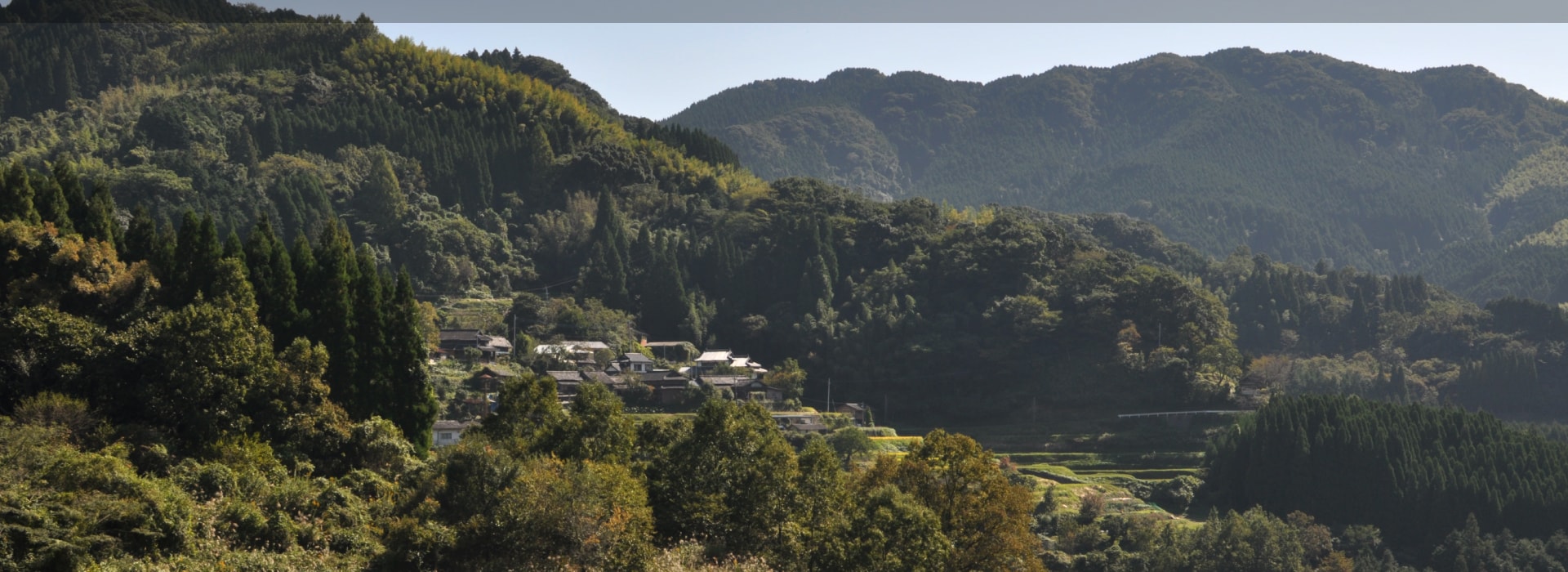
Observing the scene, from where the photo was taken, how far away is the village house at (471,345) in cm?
6919

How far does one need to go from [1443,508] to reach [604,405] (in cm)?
4201

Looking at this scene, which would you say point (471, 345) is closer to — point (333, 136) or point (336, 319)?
point (333, 136)

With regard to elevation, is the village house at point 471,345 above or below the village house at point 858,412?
above

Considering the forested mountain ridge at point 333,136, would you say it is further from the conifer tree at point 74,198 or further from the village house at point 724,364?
the conifer tree at point 74,198

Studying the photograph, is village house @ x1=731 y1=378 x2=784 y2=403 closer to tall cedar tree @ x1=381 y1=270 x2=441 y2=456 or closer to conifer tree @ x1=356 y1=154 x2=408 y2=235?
conifer tree @ x1=356 y1=154 x2=408 y2=235

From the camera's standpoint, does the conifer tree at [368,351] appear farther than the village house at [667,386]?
No

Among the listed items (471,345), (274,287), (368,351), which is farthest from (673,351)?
(274,287)

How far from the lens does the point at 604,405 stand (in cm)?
3666

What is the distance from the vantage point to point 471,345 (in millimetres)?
70125

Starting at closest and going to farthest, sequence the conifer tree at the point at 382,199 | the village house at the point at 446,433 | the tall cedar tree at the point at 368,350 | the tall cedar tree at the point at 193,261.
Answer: the tall cedar tree at the point at 193,261 < the tall cedar tree at the point at 368,350 < the village house at the point at 446,433 < the conifer tree at the point at 382,199

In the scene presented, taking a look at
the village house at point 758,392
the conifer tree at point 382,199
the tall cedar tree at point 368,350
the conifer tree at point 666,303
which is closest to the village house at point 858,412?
the village house at point 758,392

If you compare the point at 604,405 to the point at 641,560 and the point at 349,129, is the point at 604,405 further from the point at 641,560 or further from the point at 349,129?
the point at 349,129

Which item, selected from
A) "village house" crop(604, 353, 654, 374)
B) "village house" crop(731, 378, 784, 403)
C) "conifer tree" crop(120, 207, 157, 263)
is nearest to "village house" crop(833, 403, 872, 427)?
"village house" crop(731, 378, 784, 403)

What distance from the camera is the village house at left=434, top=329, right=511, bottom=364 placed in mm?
69188
